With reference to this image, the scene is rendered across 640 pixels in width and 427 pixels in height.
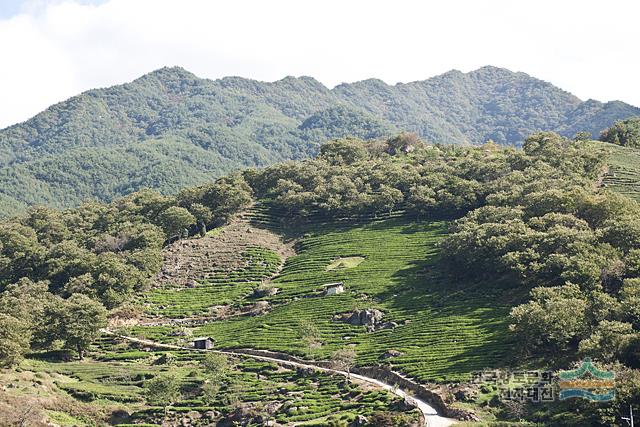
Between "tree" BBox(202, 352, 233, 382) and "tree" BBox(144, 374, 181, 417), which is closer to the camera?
"tree" BBox(144, 374, 181, 417)

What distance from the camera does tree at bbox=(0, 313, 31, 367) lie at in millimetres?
61156

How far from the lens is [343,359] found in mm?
64688

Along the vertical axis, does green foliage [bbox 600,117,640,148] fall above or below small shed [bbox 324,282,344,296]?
above

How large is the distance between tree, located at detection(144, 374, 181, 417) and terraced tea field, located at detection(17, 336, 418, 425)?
0.61m

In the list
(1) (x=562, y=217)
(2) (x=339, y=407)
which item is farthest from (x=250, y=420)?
(1) (x=562, y=217)

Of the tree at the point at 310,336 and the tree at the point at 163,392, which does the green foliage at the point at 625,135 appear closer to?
the tree at the point at 310,336

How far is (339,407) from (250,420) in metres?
7.32

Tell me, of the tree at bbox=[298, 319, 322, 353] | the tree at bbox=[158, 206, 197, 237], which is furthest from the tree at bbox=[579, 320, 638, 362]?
the tree at bbox=[158, 206, 197, 237]

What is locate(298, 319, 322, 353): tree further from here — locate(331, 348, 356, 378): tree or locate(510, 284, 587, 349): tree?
locate(510, 284, 587, 349): tree

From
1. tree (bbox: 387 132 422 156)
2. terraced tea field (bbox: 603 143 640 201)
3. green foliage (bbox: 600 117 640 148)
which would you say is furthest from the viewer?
tree (bbox: 387 132 422 156)

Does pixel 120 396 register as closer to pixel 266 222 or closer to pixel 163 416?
pixel 163 416

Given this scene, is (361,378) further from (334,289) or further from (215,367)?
(334,289)

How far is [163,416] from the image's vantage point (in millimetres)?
60188

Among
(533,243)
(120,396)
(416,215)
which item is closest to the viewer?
(120,396)
